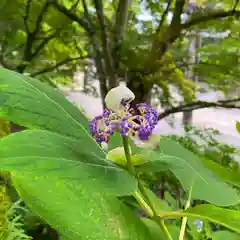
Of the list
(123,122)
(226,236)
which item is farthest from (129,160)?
(226,236)

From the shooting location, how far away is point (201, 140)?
1.01 m

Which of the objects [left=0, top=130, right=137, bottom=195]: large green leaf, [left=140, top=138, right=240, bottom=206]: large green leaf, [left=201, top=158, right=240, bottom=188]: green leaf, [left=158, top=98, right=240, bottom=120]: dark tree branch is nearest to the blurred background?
[left=158, top=98, right=240, bottom=120]: dark tree branch

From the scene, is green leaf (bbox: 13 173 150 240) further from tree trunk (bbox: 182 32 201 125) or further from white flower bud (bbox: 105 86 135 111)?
tree trunk (bbox: 182 32 201 125)

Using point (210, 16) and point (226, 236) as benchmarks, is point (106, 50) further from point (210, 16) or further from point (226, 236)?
point (226, 236)

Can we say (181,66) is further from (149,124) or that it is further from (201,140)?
(149,124)

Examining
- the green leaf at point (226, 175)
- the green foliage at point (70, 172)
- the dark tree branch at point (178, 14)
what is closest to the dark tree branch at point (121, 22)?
the dark tree branch at point (178, 14)

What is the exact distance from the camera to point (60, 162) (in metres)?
0.22

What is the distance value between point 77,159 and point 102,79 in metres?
0.54

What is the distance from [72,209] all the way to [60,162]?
4 cm

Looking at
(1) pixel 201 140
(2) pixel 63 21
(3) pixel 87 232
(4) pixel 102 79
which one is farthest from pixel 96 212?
(1) pixel 201 140

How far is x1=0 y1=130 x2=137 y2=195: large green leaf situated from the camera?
0.21 meters

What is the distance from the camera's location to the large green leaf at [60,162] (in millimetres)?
208

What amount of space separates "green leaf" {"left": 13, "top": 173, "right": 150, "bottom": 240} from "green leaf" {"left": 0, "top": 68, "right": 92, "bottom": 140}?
0.04 metres

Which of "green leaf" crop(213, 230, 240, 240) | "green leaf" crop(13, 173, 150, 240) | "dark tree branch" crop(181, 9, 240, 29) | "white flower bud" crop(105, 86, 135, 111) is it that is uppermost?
"dark tree branch" crop(181, 9, 240, 29)
